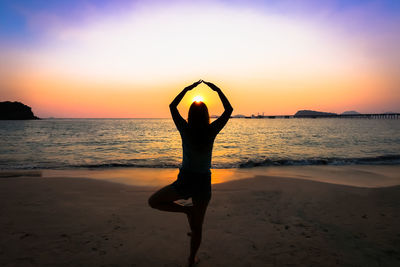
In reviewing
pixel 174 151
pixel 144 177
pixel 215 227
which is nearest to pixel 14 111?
pixel 174 151

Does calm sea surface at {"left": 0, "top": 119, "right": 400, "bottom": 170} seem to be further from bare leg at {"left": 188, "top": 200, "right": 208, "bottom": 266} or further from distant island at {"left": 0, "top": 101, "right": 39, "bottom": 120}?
distant island at {"left": 0, "top": 101, "right": 39, "bottom": 120}

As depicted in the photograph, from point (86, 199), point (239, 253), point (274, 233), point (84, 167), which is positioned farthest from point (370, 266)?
point (84, 167)

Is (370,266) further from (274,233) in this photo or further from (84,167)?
(84,167)

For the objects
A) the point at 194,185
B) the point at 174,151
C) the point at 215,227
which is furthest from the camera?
the point at 174,151

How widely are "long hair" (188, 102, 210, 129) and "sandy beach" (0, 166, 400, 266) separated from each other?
2.40m

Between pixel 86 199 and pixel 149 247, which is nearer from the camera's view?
pixel 149 247

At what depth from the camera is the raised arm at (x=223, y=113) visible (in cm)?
297

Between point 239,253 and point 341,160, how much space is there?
14626 millimetres

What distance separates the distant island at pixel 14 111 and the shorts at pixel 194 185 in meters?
178

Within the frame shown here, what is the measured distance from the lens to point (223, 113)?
319 centimetres

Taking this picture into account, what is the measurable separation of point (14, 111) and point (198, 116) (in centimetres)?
18078

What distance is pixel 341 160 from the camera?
1595 cm

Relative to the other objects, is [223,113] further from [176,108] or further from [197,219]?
[197,219]

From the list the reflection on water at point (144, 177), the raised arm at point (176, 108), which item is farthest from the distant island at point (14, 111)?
the raised arm at point (176, 108)
